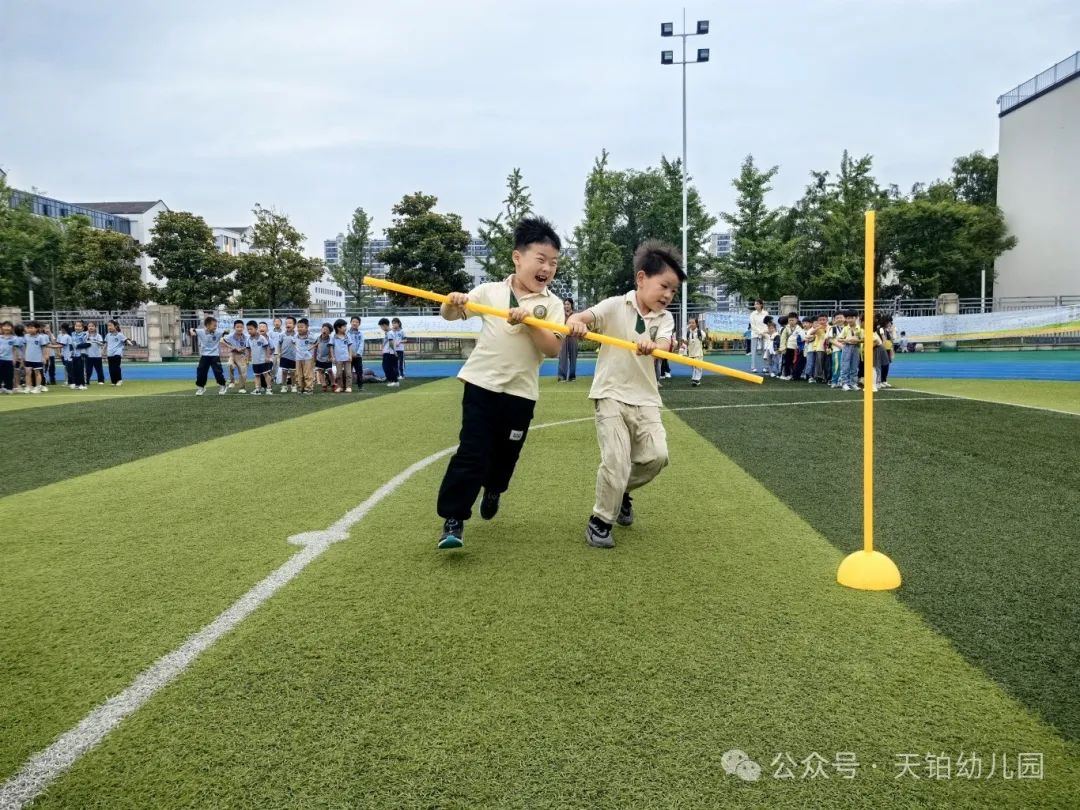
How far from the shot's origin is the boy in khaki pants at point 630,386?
4828mm

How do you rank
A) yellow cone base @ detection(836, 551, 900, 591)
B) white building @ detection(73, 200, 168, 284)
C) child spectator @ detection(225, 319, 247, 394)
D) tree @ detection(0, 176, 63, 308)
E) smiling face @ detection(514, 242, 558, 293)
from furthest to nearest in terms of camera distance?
white building @ detection(73, 200, 168, 284), tree @ detection(0, 176, 63, 308), child spectator @ detection(225, 319, 247, 394), smiling face @ detection(514, 242, 558, 293), yellow cone base @ detection(836, 551, 900, 591)

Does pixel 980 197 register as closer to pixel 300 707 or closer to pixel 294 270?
pixel 294 270

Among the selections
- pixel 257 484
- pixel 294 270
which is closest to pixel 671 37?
pixel 294 270

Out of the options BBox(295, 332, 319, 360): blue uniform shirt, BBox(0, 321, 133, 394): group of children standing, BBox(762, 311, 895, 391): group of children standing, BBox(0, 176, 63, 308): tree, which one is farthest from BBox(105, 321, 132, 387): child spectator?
BBox(0, 176, 63, 308): tree

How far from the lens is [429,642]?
10.9ft

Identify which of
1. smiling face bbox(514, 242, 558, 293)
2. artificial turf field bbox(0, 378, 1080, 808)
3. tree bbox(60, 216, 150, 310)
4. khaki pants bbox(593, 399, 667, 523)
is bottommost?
artificial turf field bbox(0, 378, 1080, 808)

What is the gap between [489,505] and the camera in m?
5.34

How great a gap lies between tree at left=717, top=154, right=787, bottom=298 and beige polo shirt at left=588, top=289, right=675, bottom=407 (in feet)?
140

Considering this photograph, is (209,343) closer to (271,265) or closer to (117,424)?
(117,424)

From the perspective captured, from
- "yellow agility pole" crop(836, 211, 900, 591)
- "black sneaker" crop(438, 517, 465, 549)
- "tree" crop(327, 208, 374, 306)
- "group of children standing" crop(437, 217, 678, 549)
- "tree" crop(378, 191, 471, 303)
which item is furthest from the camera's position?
"tree" crop(327, 208, 374, 306)

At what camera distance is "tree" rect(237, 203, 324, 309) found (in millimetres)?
42281

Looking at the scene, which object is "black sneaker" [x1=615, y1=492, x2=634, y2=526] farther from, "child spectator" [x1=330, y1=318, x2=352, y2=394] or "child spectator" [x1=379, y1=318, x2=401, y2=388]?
"child spectator" [x1=379, y1=318, x2=401, y2=388]

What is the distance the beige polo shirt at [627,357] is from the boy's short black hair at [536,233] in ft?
1.74

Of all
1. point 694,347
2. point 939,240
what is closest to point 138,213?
point 939,240
